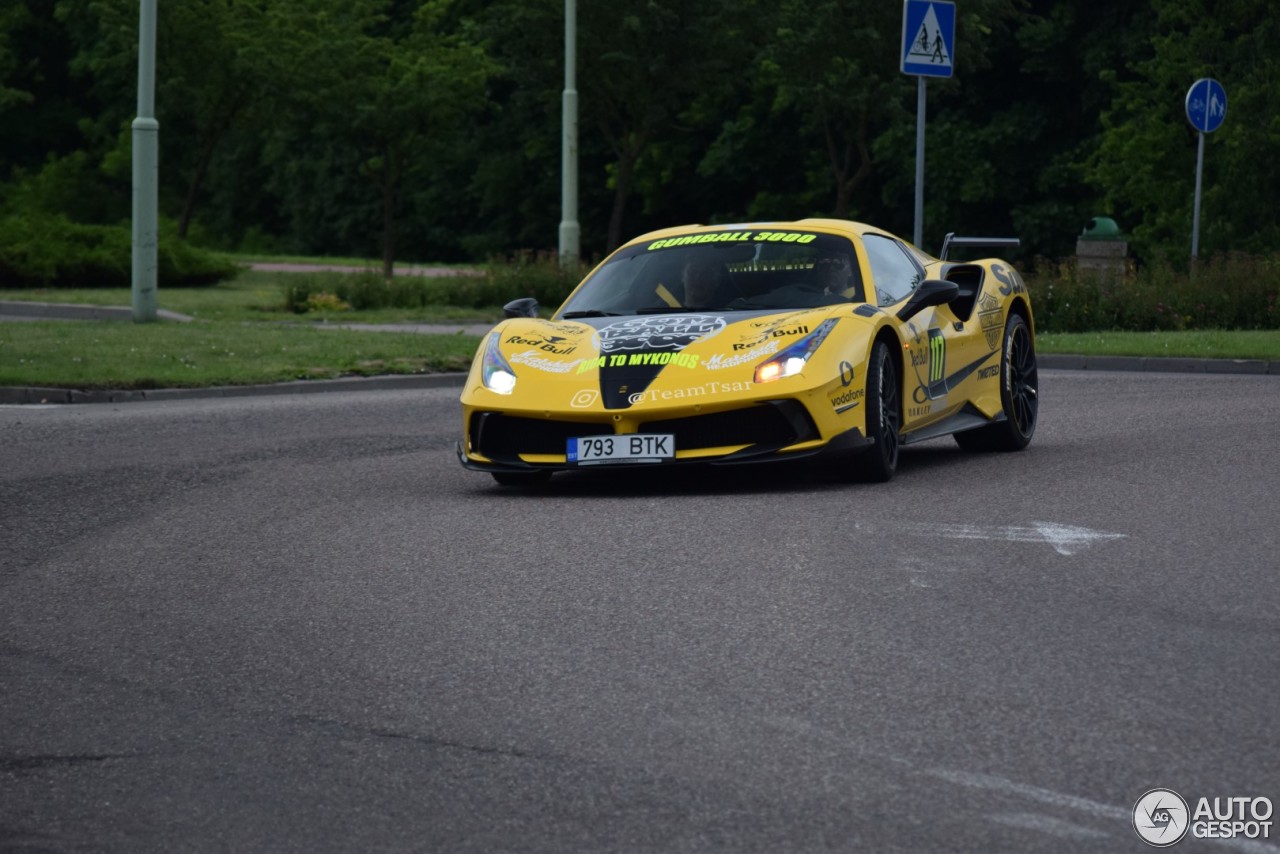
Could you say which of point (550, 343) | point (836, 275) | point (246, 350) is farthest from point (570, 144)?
point (550, 343)

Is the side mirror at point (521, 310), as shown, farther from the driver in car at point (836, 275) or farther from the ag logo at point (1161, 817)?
the ag logo at point (1161, 817)

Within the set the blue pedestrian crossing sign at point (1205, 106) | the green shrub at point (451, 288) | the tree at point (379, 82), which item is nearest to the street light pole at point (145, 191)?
the green shrub at point (451, 288)

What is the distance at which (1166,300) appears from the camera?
2511 cm

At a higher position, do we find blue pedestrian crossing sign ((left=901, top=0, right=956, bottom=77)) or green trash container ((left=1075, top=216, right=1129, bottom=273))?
blue pedestrian crossing sign ((left=901, top=0, right=956, bottom=77))

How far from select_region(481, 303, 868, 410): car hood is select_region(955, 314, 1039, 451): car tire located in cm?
201

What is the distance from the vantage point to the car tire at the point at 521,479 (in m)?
10.7

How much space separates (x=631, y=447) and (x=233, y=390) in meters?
8.20

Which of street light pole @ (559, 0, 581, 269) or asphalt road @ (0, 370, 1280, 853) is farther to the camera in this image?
street light pole @ (559, 0, 581, 269)

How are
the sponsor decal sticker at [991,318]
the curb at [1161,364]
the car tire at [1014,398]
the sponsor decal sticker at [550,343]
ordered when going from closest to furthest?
1. the sponsor decal sticker at [550,343]
2. the sponsor decal sticker at [991,318]
3. the car tire at [1014,398]
4. the curb at [1161,364]

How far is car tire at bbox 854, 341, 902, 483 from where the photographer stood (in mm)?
10172

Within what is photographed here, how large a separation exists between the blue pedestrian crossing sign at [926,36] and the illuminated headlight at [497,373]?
10193 mm

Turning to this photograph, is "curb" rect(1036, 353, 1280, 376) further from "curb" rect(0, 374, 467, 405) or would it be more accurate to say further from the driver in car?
the driver in car

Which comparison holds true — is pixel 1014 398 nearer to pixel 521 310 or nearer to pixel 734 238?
pixel 734 238

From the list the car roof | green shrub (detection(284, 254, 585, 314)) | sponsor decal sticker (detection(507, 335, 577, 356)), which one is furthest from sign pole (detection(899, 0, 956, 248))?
green shrub (detection(284, 254, 585, 314))
